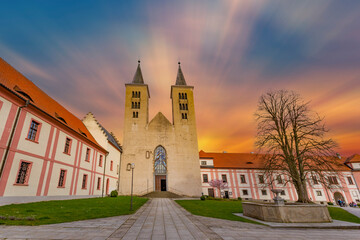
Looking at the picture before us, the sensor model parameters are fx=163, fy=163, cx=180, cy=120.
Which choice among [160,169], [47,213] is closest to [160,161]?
[160,169]

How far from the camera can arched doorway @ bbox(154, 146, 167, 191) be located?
31.4 metres

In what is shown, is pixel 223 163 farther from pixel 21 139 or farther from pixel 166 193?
pixel 21 139

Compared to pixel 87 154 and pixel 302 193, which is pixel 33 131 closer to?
pixel 87 154

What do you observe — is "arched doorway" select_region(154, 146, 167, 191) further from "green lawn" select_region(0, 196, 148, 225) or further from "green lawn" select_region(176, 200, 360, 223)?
"green lawn" select_region(0, 196, 148, 225)

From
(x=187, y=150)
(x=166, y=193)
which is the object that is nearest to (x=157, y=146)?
(x=187, y=150)

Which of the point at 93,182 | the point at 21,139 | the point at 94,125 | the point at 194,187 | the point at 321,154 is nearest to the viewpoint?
the point at 21,139

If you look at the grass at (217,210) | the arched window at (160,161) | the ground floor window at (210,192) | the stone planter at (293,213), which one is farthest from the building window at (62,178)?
the ground floor window at (210,192)

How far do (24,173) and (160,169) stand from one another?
21886 mm

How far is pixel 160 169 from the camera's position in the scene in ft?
105

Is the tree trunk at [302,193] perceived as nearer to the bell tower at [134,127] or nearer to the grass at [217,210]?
the grass at [217,210]

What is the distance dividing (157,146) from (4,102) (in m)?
24.5

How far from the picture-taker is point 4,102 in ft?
36.4

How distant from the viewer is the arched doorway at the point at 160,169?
31444 mm

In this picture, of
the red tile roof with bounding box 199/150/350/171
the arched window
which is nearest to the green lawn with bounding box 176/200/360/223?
the arched window
